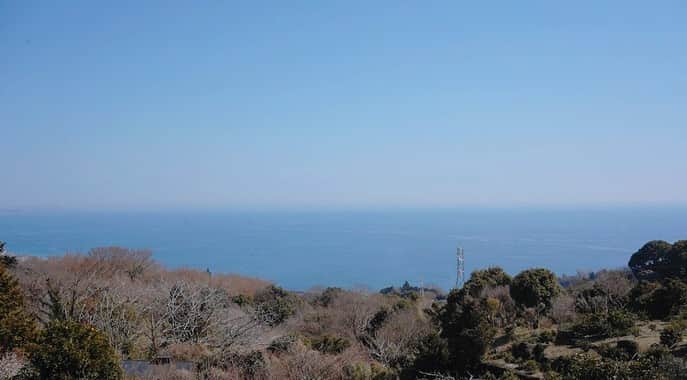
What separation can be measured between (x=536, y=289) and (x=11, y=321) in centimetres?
1365

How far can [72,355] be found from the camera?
23.5 ft

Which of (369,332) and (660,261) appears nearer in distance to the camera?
(369,332)

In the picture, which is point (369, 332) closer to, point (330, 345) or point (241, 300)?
point (330, 345)

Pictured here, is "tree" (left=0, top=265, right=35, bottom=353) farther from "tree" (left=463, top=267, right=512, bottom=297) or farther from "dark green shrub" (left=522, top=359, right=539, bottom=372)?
"tree" (left=463, top=267, right=512, bottom=297)

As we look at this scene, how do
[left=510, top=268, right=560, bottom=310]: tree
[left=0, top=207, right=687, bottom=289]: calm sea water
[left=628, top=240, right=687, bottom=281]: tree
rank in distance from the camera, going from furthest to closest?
[left=0, top=207, right=687, bottom=289]: calm sea water
[left=628, top=240, right=687, bottom=281]: tree
[left=510, top=268, right=560, bottom=310]: tree

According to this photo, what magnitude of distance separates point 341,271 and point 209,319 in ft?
163

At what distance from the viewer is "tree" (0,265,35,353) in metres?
9.88

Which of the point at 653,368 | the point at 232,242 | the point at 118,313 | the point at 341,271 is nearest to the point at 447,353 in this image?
A: the point at 653,368

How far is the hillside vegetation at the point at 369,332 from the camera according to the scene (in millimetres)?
7550

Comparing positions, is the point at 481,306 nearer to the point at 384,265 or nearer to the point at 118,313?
the point at 118,313

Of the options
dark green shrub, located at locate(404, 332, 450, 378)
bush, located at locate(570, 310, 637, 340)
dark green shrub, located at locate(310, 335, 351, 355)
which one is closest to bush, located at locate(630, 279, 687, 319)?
bush, located at locate(570, 310, 637, 340)

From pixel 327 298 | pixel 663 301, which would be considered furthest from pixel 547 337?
pixel 327 298

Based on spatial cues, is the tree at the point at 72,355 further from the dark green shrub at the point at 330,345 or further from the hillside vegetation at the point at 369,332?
the dark green shrub at the point at 330,345

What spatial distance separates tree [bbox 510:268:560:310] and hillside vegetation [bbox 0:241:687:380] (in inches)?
1.5
